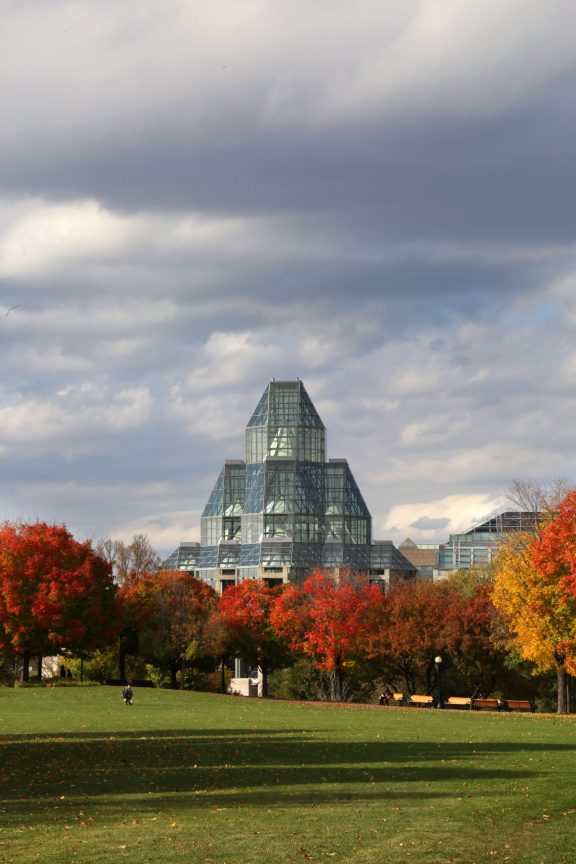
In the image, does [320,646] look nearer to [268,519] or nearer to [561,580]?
[561,580]

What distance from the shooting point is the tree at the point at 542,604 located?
6128 cm

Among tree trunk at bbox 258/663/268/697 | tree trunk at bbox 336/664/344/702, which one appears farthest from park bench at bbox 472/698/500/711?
tree trunk at bbox 258/663/268/697

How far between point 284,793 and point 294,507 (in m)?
166

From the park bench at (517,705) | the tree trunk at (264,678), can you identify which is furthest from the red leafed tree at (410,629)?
the tree trunk at (264,678)

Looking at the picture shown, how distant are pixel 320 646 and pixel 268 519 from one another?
346ft

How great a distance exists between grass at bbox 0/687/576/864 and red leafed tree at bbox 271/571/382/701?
37942 mm

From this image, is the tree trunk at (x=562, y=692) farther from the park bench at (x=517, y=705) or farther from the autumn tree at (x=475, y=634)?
the autumn tree at (x=475, y=634)

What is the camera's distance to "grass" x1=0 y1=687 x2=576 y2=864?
18594 mm

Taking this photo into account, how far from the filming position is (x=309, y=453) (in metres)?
195

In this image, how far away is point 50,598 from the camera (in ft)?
259

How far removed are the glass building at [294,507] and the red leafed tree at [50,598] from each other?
105469 mm

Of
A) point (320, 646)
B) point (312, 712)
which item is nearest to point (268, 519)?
point (320, 646)

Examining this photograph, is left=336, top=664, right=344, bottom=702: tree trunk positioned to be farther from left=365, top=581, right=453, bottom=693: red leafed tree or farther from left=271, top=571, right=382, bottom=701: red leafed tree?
left=365, top=581, right=453, bottom=693: red leafed tree

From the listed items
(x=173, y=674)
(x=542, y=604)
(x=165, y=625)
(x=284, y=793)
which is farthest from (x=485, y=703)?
(x=284, y=793)
